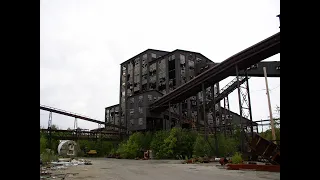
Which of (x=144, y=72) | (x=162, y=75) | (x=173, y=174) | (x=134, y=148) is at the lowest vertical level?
(x=134, y=148)

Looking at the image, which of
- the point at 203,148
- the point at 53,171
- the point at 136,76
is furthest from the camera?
the point at 136,76

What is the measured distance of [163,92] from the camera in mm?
53562

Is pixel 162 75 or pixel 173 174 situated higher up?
pixel 162 75

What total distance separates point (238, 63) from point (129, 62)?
4159 centimetres

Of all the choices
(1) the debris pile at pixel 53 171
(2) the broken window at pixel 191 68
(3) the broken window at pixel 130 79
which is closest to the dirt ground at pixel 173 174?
(1) the debris pile at pixel 53 171

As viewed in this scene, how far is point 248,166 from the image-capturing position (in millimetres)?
16297

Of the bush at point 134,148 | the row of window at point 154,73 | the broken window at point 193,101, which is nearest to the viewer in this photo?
the bush at point 134,148

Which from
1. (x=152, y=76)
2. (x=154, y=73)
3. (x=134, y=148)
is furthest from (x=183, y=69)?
(x=134, y=148)

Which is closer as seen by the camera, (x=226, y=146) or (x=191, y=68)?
(x=226, y=146)

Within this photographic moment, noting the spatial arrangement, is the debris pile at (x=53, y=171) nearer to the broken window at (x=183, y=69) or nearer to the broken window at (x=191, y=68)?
the broken window at (x=183, y=69)

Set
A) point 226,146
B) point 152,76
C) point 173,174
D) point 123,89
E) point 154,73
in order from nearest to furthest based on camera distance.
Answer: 1. point 173,174
2. point 226,146
3. point 154,73
4. point 152,76
5. point 123,89

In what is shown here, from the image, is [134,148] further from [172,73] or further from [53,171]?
[53,171]

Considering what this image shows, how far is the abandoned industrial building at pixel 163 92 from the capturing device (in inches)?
1725
